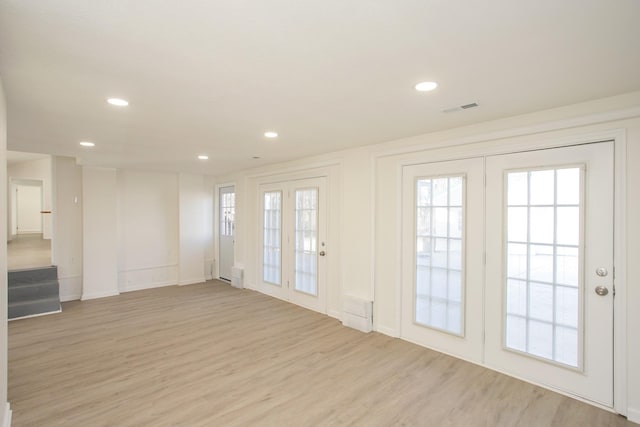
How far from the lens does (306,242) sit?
17.1 feet

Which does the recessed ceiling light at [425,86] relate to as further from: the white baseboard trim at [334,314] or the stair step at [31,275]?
the stair step at [31,275]

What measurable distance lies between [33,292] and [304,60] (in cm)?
579

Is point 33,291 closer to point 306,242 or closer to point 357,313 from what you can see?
point 306,242

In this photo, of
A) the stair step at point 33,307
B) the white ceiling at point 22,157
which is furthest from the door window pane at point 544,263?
the white ceiling at point 22,157

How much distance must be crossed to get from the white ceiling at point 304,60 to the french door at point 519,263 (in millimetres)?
617

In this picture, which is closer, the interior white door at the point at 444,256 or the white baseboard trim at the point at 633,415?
the white baseboard trim at the point at 633,415

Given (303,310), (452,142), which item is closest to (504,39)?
(452,142)

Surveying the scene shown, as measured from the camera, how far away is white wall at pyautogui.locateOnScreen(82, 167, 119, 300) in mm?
5688

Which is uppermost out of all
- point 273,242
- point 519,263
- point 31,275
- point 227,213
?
point 227,213

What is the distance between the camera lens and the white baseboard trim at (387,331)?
3936 millimetres

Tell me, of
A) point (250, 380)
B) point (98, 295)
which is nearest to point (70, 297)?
point (98, 295)

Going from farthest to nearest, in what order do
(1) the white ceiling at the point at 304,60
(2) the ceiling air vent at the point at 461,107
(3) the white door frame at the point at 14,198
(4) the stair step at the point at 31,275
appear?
1. (3) the white door frame at the point at 14,198
2. (4) the stair step at the point at 31,275
3. (2) the ceiling air vent at the point at 461,107
4. (1) the white ceiling at the point at 304,60

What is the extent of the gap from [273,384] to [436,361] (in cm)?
170

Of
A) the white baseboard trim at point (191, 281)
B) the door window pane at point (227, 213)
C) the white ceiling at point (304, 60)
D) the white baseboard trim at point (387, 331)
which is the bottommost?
the white baseboard trim at point (191, 281)
